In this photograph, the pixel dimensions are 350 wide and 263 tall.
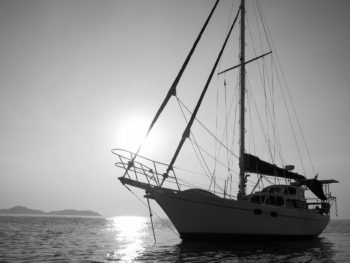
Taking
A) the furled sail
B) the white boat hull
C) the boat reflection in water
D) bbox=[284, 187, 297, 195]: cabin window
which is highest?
the furled sail

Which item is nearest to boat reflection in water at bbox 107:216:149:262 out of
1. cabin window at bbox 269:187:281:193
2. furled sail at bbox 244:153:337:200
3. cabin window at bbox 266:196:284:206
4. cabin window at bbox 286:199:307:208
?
furled sail at bbox 244:153:337:200

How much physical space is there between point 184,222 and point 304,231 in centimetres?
1122

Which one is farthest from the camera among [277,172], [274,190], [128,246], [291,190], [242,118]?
[291,190]

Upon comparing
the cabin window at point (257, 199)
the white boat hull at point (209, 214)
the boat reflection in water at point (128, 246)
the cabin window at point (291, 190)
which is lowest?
the boat reflection in water at point (128, 246)

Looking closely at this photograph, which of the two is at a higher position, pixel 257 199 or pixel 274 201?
pixel 257 199

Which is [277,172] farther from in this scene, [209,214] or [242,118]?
[209,214]

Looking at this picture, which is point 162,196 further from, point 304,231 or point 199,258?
point 304,231

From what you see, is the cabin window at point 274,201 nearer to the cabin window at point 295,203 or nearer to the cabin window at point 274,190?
the cabin window at point 295,203

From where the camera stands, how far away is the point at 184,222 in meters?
16.6

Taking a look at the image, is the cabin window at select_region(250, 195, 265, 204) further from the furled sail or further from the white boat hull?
the white boat hull

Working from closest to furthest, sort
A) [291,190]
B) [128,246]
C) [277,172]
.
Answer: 1. [128,246]
2. [277,172]
3. [291,190]

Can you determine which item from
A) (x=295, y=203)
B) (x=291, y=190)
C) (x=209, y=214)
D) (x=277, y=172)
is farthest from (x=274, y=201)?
(x=209, y=214)

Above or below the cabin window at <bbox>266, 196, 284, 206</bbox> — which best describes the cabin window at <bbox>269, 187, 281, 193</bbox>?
above

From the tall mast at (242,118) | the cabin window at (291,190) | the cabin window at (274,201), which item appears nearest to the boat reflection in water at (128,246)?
the tall mast at (242,118)
